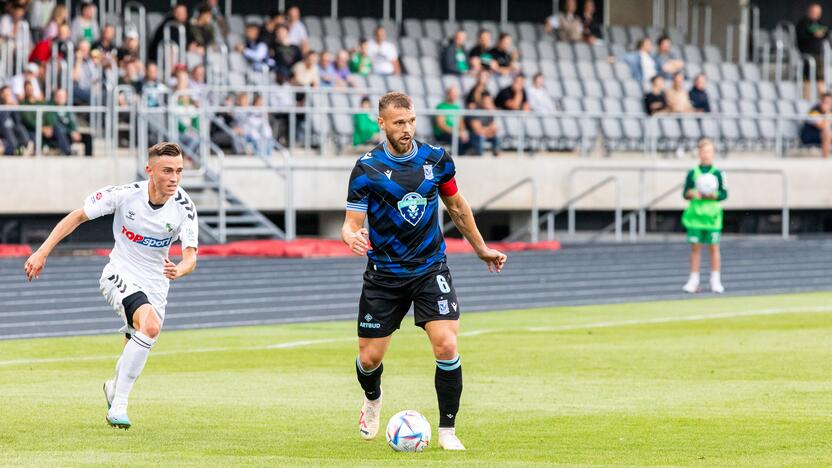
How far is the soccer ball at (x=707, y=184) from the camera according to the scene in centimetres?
2202

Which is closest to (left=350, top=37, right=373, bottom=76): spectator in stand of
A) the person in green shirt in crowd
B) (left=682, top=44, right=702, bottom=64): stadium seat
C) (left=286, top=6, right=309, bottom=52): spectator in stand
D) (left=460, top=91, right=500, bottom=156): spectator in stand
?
(left=286, top=6, right=309, bottom=52): spectator in stand

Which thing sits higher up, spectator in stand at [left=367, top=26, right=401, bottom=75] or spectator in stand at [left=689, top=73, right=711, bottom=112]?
spectator in stand at [left=367, top=26, right=401, bottom=75]

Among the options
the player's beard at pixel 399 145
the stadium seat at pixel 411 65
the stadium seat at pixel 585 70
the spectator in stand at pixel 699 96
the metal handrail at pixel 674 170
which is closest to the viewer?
the player's beard at pixel 399 145

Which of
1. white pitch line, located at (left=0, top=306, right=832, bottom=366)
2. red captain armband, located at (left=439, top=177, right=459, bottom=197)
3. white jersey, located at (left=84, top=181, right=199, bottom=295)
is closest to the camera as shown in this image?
red captain armband, located at (left=439, top=177, right=459, bottom=197)

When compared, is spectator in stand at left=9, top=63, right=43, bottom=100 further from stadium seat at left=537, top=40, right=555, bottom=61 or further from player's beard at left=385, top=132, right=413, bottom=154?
player's beard at left=385, top=132, right=413, bottom=154

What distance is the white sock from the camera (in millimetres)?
9875

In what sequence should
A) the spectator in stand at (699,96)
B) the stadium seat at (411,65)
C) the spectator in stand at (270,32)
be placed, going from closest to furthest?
the spectator in stand at (270,32) < the stadium seat at (411,65) < the spectator in stand at (699,96)

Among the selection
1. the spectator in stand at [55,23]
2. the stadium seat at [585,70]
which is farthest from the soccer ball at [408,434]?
the stadium seat at [585,70]

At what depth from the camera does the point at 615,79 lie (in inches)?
1302

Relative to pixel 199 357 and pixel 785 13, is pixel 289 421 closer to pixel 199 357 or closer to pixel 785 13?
pixel 199 357

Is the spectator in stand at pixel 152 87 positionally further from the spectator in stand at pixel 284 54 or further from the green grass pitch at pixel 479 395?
the green grass pitch at pixel 479 395

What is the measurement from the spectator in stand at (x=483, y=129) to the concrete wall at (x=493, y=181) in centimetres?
25

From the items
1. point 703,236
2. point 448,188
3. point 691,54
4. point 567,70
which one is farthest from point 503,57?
point 448,188

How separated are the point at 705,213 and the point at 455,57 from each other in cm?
981
